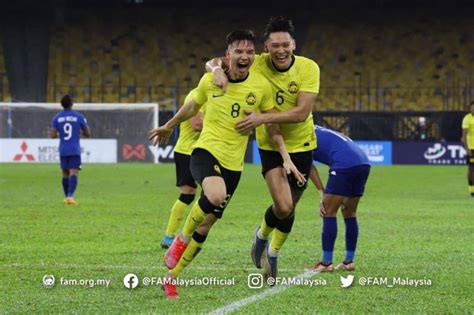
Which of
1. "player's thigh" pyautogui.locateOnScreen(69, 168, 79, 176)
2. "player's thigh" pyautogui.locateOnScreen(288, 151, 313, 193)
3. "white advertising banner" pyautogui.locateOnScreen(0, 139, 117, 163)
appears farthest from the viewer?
"white advertising banner" pyautogui.locateOnScreen(0, 139, 117, 163)

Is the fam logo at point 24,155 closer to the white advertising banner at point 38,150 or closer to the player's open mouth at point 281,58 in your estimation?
the white advertising banner at point 38,150

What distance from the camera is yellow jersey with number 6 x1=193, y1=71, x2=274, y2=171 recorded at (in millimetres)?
9500

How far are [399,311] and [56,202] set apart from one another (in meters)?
14.7

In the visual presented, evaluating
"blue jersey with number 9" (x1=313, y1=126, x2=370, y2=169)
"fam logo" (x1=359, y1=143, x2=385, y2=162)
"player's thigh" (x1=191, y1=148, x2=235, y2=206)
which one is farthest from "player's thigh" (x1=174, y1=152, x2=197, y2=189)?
"fam logo" (x1=359, y1=143, x2=385, y2=162)

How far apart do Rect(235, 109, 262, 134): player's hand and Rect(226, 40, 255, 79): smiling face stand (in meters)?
0.35

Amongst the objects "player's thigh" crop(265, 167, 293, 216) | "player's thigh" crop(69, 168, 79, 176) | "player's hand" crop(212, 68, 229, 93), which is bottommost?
"player's thigh" crop(69, 168, 79, 176)

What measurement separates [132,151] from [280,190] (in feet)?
125

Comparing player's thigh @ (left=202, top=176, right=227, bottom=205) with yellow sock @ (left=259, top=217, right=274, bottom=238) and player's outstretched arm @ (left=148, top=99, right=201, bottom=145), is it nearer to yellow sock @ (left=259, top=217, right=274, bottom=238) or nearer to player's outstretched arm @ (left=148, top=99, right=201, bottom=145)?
player's outstretched arm @ (left=148, top=99, right=201, bottom=145)

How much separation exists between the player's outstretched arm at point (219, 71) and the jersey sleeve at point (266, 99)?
0.40 meters

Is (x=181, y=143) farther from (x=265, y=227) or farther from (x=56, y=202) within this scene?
(x=56, y=202)

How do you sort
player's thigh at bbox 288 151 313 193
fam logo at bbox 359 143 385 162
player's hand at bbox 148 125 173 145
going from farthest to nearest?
1. fam logo at bbox 359 143 385 162
2. player's thigh at bbox 288 151 313 193
3. player's hand at bbox 148 125 173 145

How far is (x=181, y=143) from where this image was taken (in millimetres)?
13695

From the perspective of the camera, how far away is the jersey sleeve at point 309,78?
1018 centimetres

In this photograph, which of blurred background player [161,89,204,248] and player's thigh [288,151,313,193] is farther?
blurred background player [161,89,204,248]
